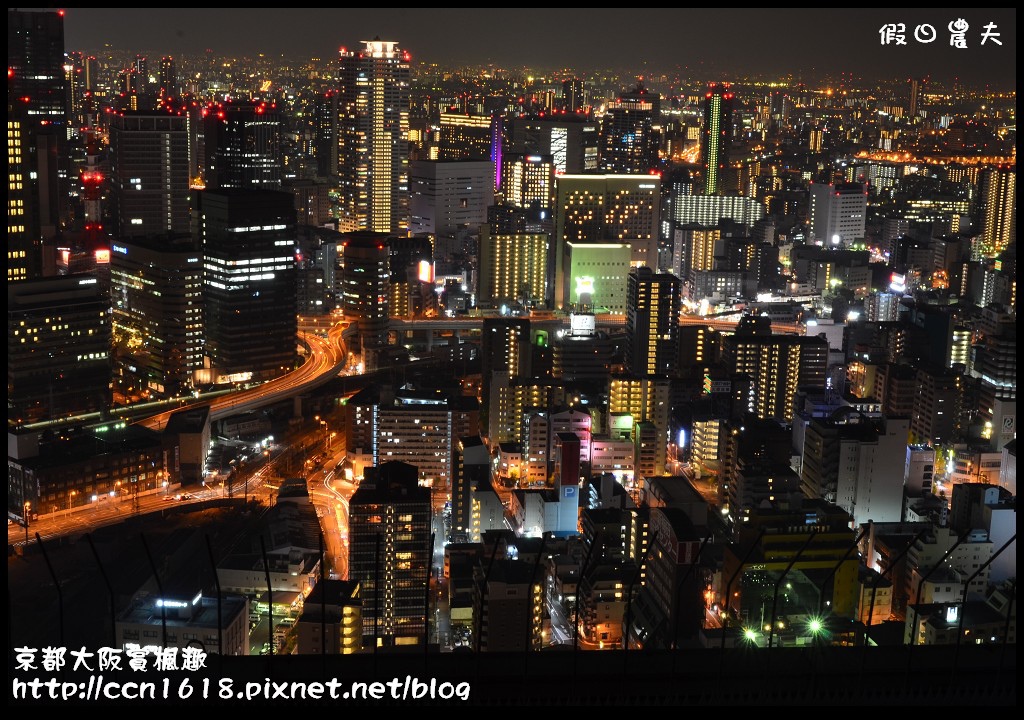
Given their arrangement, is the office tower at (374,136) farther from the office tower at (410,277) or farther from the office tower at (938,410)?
the office tower at (938,410)

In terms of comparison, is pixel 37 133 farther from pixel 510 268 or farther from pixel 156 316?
pixel 510 268

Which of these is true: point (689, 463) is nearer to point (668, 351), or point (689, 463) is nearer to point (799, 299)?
point (668, 351)

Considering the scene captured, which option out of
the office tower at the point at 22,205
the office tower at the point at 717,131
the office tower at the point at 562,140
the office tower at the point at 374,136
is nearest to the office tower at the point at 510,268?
the office tower at the point at 374,136

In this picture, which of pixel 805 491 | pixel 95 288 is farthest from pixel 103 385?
pixel 805 491

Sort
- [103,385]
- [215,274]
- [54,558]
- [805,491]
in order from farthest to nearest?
1. [215,274]
2. [103,385]
3. [805,491]
4. [54,558]

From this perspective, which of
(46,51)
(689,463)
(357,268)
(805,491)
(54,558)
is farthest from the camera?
(46,51)
